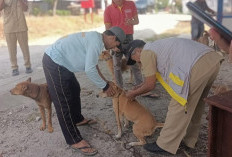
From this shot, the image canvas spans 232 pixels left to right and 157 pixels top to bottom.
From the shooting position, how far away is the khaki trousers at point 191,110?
271 centimetres

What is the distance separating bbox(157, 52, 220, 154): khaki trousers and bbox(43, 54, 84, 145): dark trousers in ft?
3.52

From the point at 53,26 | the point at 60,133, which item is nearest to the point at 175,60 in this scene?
the point at 60,133

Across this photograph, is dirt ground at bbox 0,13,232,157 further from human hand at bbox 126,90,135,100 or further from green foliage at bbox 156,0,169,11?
green foliage at bbox 156,0,169,11

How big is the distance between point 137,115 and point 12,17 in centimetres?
453

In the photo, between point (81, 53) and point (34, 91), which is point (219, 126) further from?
point (34, 91)

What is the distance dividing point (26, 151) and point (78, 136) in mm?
685

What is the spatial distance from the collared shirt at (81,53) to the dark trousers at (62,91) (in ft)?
0.27

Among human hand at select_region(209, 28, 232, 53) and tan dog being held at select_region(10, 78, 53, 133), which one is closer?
human hand at select_region(209, 28, 232, 53)

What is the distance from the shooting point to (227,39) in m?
2.50

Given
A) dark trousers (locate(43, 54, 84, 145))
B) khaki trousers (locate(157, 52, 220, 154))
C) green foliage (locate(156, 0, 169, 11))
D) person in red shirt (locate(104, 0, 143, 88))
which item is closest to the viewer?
khaki trousers (locate(157, 52, 220, 154))

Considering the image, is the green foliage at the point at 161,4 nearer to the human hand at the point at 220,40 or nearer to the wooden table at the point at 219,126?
the human hand at the point at 220,40

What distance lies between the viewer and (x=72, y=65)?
305cm

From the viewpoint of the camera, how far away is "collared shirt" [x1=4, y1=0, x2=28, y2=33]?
21.1ft

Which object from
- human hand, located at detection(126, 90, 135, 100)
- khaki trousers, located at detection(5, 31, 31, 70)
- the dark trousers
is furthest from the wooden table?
khaki trousers, located at detection(5, 31, 31, 70)
